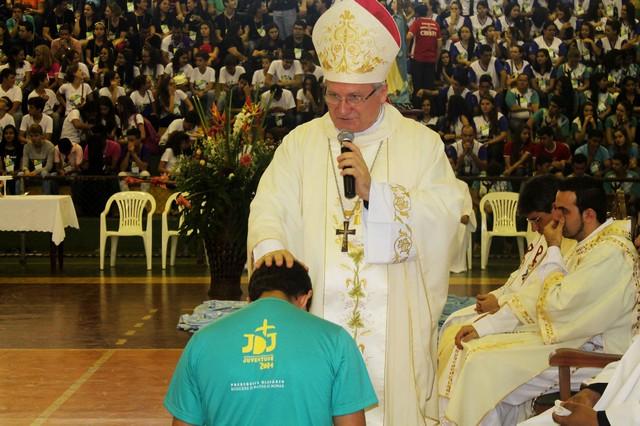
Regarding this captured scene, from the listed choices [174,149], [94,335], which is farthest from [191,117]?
[94,335]

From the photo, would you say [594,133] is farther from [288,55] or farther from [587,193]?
[587,193]

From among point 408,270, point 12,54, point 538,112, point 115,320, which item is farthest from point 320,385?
point 12,54

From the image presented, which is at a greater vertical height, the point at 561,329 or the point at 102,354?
the point at 561,329

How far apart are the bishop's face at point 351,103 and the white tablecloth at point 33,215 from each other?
8748 mm

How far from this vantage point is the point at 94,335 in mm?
8695

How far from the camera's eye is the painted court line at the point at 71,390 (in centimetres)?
620

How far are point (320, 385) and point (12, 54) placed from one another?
1478 centimetres

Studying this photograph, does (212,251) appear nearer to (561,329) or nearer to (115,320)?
(115,320)

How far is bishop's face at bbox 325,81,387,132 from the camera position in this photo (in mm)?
3998

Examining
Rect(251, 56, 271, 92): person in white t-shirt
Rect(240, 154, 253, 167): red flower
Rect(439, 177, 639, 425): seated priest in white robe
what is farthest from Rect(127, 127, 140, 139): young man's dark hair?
Rect(439, 177, 639, 425): seated priest in white robe

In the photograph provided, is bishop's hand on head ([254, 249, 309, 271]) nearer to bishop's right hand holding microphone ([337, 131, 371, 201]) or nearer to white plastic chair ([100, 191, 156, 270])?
bishop's right hand holding microphone ([337, 131, 371, 201])

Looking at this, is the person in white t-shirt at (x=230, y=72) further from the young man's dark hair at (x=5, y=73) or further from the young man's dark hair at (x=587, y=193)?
the young man's dark hair at (x=587, y=193)

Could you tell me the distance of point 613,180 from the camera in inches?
516

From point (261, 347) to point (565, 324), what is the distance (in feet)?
8.56
